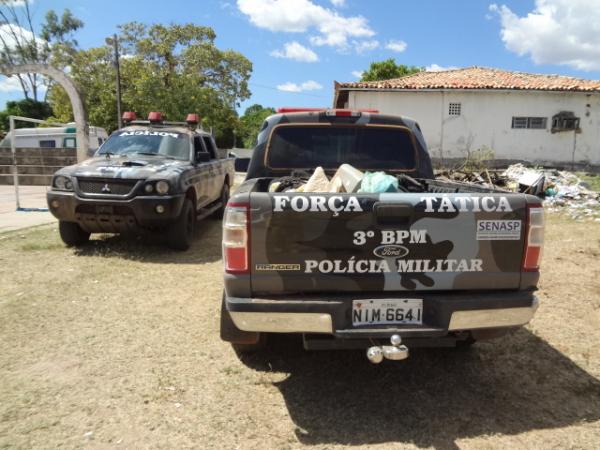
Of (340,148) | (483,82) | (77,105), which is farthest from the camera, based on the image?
(483,82)

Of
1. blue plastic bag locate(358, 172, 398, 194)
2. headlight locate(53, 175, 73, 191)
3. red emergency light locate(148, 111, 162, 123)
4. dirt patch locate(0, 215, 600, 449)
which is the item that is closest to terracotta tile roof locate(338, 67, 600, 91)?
red emergency light locate(148, 111, 162, 123)

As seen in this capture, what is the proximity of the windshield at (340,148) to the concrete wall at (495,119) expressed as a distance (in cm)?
1705

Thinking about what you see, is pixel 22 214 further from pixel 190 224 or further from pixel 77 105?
pixel 77 105

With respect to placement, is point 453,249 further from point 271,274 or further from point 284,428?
point 284,428

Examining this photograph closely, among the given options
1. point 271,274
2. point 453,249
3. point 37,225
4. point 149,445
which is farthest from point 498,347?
point 37,225

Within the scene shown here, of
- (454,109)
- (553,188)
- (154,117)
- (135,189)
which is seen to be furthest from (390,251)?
(454,109)

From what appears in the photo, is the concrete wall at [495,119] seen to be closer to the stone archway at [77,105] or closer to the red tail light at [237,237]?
the stone archway at [77,105]

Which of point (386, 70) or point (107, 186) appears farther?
point (386, 70)

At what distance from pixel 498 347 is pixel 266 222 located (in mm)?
2345

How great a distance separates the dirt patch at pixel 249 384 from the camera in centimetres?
255

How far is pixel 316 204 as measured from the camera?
8.23 ft

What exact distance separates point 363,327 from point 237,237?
2.78 feet

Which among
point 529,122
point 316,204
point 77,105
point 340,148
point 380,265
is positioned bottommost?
point 380,265

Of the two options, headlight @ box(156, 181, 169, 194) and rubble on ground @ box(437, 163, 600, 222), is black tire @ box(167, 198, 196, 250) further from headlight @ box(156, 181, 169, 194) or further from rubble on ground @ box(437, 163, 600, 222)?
rubble on ground @ box(437, 163, 600, 222)
